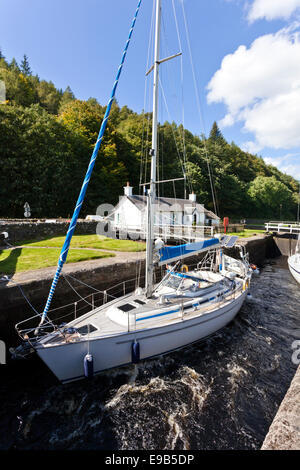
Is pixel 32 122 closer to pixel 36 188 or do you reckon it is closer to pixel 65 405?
pixel 36 188

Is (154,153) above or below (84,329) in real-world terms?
above

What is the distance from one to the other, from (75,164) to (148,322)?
33563mm

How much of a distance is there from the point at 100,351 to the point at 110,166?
37.4 m

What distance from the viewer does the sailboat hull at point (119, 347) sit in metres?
6.52

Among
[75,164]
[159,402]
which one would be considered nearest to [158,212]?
[75,164]

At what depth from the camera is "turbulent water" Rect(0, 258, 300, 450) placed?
557 centimetres

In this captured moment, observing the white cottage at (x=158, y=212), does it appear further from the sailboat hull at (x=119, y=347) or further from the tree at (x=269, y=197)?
the tree at (x=269, y=197)

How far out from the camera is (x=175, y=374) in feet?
25.4

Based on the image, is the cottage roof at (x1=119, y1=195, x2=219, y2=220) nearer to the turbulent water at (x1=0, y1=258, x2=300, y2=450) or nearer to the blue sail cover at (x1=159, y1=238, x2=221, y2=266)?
the blue sail cover at (x1=159, y1=238, x2=221, y2=266)

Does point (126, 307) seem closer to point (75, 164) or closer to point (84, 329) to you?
point (84, 329)

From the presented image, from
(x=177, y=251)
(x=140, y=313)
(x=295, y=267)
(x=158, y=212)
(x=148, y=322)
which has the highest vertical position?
(x=158, y=212)

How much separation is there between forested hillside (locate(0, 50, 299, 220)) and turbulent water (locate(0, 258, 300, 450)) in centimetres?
1154

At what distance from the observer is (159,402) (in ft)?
21.8

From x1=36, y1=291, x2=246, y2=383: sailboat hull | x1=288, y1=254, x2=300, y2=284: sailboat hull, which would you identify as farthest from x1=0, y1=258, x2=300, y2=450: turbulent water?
x1=288, y1=254, x2=300, y2=284: sailboat hull
